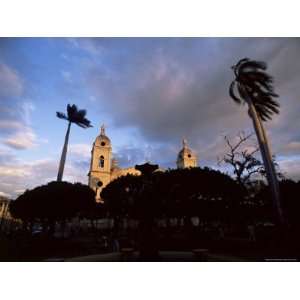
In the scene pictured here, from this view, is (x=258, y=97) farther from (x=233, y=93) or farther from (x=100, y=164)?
(x=100, y=164)

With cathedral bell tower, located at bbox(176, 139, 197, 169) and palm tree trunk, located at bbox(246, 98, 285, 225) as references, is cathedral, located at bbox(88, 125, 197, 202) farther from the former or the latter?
palm tree trunk, located at bbox(246, 98, 285, 225)

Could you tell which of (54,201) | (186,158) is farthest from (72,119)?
(186,158)

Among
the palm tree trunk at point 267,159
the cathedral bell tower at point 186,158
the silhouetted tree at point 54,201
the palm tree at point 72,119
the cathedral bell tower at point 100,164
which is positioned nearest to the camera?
the palm tree trunk at point 267,159

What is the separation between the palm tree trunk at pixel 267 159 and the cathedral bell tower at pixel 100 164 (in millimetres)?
21033

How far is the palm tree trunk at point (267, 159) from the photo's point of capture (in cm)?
1003

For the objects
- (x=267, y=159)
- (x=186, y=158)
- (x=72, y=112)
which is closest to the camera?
(x=267, y=159)

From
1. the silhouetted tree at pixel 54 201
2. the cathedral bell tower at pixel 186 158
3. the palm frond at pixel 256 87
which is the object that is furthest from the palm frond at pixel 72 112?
the cathedral bell tower at pixel 186 158

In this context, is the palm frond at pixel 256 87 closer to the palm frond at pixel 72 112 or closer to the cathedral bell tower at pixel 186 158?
the palm frond at pixel 72 112

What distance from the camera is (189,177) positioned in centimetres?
1606

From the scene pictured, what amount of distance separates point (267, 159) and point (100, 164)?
22.5 metres

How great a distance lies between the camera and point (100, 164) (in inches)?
1176
